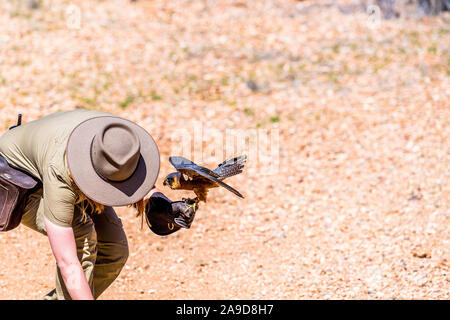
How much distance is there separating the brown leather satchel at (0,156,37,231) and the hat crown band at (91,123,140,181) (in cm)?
59

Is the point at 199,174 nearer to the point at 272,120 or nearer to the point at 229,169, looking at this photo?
the point at 229,169

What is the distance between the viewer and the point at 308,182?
5.91m

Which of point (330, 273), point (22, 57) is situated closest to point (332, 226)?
point (330, 273)

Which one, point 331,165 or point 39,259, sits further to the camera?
point 331,165

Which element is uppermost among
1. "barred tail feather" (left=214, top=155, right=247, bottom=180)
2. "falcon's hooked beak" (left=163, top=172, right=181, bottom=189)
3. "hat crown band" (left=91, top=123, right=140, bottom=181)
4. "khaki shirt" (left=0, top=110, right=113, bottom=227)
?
"hat crown band" (left=91, top=123, right=140, bottom=181)

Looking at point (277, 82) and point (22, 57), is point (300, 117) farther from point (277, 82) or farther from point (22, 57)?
point (22, 57)

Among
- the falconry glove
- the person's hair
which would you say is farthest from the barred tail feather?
the person's hair

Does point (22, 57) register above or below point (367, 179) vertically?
above

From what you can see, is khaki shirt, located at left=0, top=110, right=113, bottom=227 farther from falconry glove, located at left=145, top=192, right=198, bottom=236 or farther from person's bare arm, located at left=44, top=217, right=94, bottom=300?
falconry glove, located at left=145, top=192, right=198, bottom=236

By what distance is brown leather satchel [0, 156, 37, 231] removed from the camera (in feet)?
9.55

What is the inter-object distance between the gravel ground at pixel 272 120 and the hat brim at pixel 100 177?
1849 millimetres

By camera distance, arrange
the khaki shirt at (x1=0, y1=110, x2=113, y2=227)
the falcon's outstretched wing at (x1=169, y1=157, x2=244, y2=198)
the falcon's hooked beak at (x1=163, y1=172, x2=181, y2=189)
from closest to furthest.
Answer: the khaki shirt at (x1=0, y1=110, x2=113, y2=227) < the falcon's outstretched wing at (x1=169, y1=157, x2=244, y2=198) < the falcon's hooked beak at (x1=163, y1=172, x2=181, y2=189)

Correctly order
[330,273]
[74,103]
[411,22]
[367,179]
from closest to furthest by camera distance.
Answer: [330,273] < [367,179] < [74,103] < [411,22]

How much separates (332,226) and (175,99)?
3.03m
